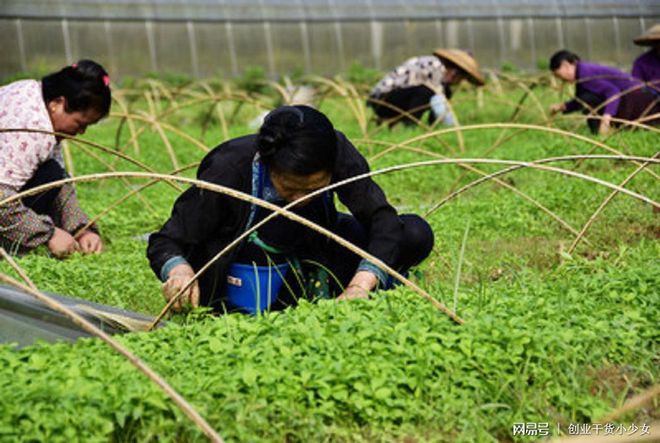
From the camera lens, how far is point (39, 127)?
16.9 ft

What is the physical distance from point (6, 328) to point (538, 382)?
1.79 m

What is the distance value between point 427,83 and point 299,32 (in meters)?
7.01

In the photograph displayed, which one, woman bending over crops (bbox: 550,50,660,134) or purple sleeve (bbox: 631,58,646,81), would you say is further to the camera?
purple sleeve (bbox: 631,58,646,81)

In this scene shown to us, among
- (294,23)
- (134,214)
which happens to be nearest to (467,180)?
(134,214)

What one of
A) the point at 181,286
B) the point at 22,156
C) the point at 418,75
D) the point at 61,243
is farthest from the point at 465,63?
the point at 181,286

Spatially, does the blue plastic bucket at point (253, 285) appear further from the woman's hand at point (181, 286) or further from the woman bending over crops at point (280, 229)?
the woman's hand at point (181, 286)

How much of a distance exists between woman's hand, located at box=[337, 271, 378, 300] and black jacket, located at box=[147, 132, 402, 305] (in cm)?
9

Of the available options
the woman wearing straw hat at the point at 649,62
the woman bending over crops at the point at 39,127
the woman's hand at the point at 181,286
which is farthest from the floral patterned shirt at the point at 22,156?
the woman wearing straw hat at the point at 649,62

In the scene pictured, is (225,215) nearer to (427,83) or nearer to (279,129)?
(279,129)

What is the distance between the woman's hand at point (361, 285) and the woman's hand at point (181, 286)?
1.79ft

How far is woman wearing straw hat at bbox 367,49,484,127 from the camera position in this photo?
10.5 metres

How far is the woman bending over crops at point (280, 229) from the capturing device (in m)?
3.58

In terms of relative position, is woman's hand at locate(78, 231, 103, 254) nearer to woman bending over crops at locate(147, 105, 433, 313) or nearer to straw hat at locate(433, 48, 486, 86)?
woman bending over crops at locate(147, 105, 433, 313)

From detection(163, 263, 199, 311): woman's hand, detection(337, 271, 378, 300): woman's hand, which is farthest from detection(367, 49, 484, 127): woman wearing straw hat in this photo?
detection(163, 263, 199, 311): woman's hand
